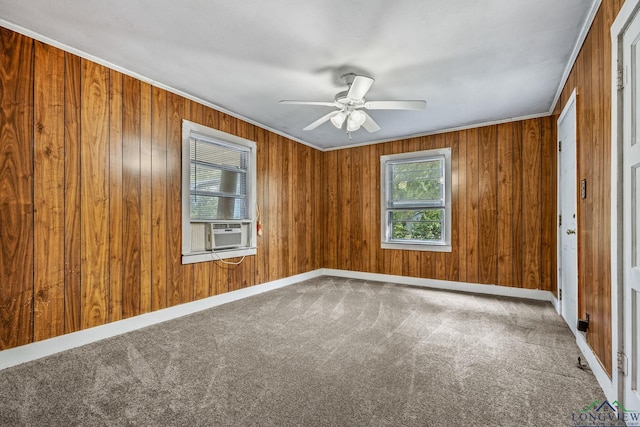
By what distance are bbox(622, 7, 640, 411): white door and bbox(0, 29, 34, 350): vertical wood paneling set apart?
3912 mm

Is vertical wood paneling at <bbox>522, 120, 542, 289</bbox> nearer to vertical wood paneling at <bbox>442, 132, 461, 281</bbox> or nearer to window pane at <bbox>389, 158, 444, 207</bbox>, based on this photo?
vertical wood paneling at <bbox>442, 132, 461, 281</bbox>

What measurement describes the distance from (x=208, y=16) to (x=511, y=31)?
7.44ft

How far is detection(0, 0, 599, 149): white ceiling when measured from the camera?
2057mm

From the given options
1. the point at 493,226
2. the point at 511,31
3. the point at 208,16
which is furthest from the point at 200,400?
the point at 493,226

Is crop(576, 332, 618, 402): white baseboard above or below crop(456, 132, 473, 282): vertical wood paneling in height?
below

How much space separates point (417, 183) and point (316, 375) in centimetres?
378

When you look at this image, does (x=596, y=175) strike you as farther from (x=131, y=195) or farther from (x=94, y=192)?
(x=94, y=192)

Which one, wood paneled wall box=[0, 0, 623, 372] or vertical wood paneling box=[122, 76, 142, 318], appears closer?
wood paneled wall box=[0, 0, 623, 372]

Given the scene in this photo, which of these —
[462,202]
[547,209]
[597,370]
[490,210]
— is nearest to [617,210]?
[597,370]

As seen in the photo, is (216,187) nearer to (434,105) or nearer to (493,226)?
(434,105)

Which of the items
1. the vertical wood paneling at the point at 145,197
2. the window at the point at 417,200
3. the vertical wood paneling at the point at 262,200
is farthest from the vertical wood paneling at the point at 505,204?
the vertical wood paneling at the point at 145,197

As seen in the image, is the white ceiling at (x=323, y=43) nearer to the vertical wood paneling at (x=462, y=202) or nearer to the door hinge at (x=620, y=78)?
the door hinge at (x=620, y=78)

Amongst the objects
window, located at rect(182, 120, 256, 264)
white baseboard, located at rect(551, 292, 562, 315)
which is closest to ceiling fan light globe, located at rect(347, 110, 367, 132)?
window, located at rect(182, 120, 256, 264)

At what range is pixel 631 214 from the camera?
1.53 metres
